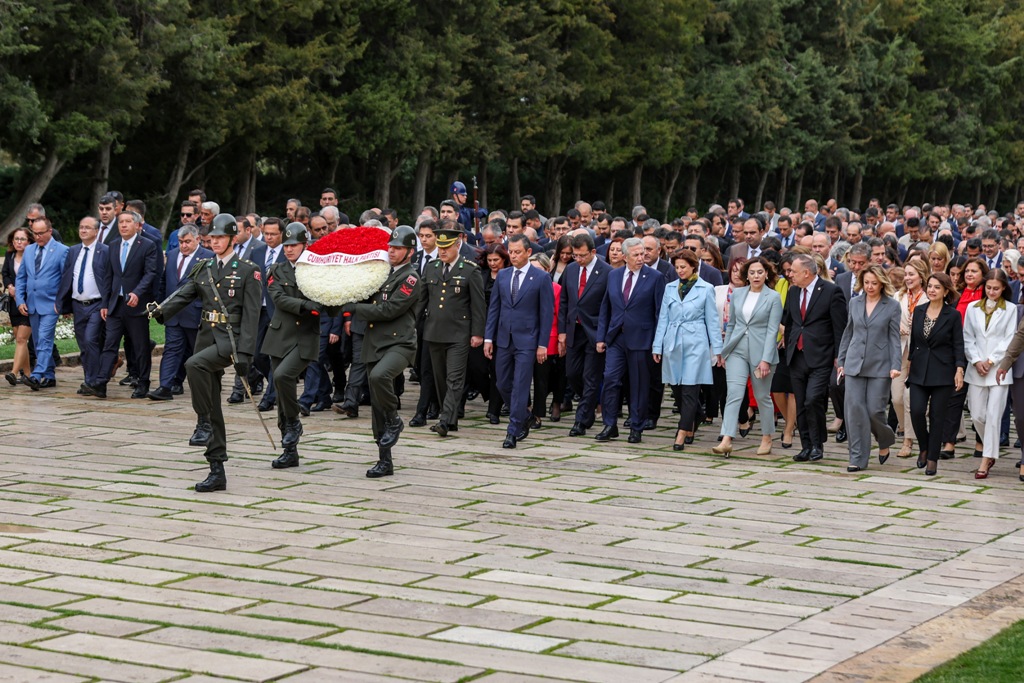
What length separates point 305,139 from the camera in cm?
4166

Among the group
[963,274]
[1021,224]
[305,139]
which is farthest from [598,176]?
[963,274]

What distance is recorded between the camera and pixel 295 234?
514 inches

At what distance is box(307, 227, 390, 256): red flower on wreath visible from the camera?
12.1 metres

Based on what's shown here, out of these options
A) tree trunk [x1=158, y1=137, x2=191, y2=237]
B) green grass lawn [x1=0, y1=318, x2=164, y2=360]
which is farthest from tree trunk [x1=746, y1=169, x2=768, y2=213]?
green grass lawn [x1=0, y1=318, x2=164, y2=360]

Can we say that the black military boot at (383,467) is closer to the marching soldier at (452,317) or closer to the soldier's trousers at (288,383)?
the soldier's trousers at (288,383)

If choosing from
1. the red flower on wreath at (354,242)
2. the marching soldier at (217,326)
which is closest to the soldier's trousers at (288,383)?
the marching soldier at (217,326)

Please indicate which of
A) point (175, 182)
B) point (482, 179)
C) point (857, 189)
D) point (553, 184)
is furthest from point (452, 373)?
point (857, 189)

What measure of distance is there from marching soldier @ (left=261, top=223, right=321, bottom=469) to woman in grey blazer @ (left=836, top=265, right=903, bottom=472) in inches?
176

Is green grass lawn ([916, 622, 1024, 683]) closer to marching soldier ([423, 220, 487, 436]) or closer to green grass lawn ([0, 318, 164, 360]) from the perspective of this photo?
marching soldier ([423, 220, 487, 436])

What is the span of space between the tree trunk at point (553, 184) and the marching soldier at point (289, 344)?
1700 inches

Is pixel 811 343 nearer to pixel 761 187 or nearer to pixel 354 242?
pixel 354 242

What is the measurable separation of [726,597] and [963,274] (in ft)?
23.5

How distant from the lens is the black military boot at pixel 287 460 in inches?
489

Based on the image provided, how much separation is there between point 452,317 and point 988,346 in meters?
4.72
